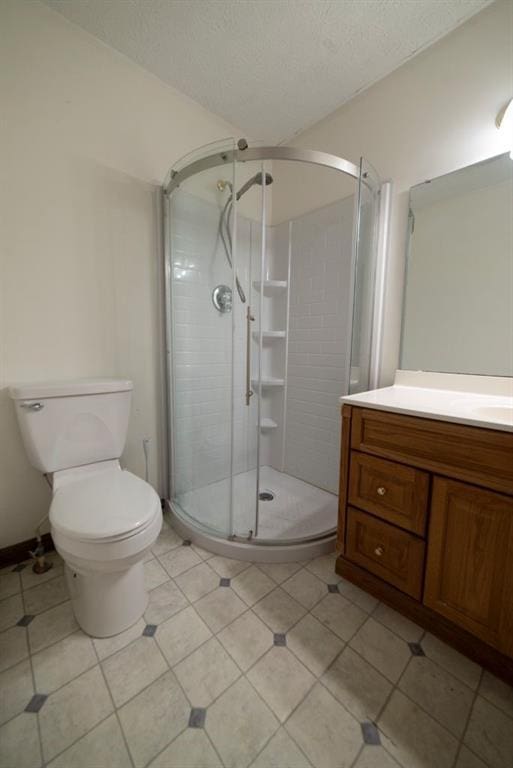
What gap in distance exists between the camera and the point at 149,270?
1733 millimetres

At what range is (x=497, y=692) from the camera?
96 centimetres

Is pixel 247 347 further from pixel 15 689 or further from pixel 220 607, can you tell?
pixel 15 689

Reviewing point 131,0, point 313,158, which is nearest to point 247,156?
point 313,158

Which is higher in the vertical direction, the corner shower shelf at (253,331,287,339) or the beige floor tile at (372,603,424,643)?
the corner shower shelf at (253,331,287,339)

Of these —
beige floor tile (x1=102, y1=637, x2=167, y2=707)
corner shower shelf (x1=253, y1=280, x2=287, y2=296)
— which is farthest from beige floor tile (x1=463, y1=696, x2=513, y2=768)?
corner shower shelf (x1=253, y1=280, x2=287, y2=296)

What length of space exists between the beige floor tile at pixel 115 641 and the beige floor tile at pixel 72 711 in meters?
0.07

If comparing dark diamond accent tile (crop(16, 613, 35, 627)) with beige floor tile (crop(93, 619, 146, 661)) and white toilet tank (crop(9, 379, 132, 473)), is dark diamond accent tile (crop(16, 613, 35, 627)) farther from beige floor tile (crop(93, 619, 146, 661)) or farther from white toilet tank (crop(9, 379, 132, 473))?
white toilet tank (crop(9, 379, 132, 473))

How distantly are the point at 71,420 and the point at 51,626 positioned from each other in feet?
2.55

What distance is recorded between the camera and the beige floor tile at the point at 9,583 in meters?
1.29

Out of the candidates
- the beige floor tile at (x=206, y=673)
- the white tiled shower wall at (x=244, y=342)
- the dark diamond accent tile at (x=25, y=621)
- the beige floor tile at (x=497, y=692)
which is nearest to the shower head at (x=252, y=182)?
the white tiled shower wall at (x=244, y=342)

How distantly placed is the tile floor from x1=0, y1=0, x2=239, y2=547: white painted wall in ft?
2.30

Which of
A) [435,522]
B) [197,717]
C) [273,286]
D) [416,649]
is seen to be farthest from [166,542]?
[273,286]

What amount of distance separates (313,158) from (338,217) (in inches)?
22.5

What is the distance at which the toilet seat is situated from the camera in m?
1.00
